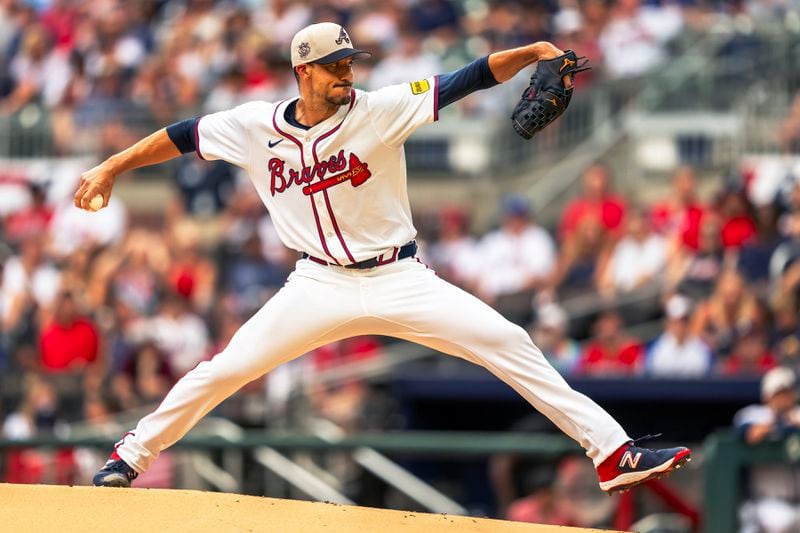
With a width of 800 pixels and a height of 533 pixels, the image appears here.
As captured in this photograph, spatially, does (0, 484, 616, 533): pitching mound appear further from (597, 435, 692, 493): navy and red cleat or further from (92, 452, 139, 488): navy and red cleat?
(597, 435, 692, 493): navy and red cleat

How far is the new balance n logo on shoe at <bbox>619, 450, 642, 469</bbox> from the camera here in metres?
6.38

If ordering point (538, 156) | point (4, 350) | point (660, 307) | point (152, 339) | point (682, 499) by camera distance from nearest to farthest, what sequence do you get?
1. point (682, 499)
2. point (660, 307)
3. point (152, 339)
4. point (4, 350)
5. point (538, 156)

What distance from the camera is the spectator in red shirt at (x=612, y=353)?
1084cm

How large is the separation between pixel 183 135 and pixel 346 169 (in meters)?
0.79

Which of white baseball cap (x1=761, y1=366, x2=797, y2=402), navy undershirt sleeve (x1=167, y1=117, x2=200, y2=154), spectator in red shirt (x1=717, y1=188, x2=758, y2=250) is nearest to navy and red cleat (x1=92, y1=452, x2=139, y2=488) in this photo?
navy undershirt sleeve (x1=167, y1=117, x2=200, y2=154)

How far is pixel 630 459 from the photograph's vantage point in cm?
640

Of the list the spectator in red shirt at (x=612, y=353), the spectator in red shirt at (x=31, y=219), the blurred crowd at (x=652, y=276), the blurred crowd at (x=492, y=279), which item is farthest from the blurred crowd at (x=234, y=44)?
the spectator in red shirt at (x=612, y=353)

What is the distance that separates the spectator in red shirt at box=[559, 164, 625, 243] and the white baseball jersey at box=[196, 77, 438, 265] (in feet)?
18.7

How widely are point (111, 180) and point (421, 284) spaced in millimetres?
1380

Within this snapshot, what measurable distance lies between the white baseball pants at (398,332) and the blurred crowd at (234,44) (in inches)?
311

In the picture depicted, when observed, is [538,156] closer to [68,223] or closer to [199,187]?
[199,187]

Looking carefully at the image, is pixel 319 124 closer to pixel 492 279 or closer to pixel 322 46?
pixel 322 46

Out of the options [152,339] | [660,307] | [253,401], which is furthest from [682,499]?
[152,339]

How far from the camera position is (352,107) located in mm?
6500
